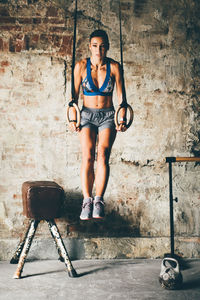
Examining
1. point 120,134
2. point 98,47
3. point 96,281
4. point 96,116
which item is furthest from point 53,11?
point 96,281

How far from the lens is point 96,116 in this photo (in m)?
3.29

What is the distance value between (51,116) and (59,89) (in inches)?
11.0

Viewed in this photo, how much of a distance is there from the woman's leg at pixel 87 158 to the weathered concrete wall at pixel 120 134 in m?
0.09

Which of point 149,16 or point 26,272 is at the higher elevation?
point 149,16

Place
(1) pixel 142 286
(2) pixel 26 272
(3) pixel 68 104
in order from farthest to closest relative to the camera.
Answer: (3) pixel 68 104, (2) pixel 26 272, (1) pixel 142 286

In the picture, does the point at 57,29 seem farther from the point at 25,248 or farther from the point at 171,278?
the point at 171,278

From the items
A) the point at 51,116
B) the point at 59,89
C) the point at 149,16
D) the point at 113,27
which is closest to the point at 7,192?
the point at 51,116

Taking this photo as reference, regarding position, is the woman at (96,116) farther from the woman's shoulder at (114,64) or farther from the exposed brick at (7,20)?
the exposed brick at (7,20)

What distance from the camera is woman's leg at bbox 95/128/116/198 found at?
334 cm


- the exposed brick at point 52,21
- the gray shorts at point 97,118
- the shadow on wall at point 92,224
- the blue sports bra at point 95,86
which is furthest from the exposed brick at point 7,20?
the shadow on wall at point 92,224

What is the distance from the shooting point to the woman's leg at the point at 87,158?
3.32 m

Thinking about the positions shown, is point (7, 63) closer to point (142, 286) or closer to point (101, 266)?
point (101, 266)

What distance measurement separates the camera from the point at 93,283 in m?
2.79

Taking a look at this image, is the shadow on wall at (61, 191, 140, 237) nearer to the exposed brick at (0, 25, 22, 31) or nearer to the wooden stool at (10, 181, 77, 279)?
the wooden stool at (10, 181, 77, 279)
